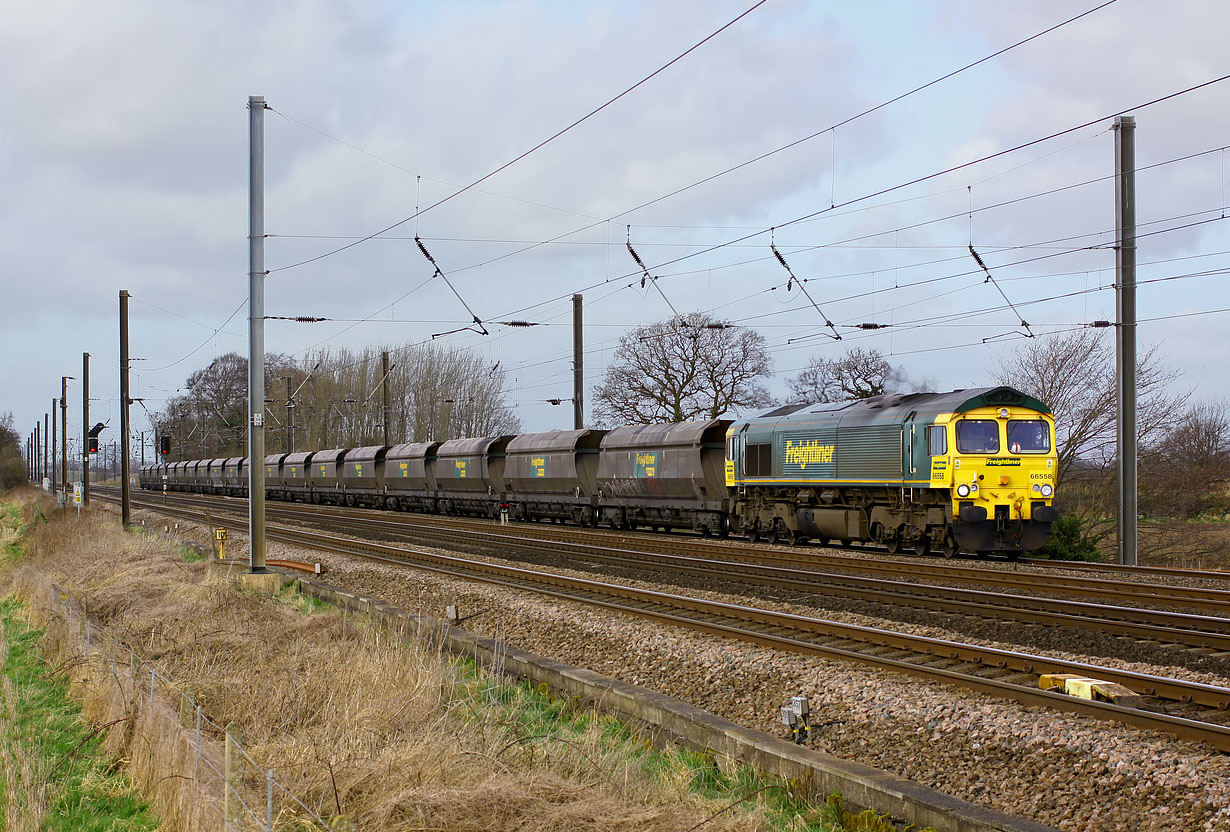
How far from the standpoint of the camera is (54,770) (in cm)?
736

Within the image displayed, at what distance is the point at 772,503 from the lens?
2388cm

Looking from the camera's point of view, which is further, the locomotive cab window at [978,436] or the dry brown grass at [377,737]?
the locomotive cab window at [978,436]

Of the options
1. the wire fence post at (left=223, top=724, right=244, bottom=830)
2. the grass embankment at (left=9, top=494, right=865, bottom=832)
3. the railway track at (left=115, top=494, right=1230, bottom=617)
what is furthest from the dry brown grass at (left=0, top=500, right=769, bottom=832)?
the railway track at (left=115, top=494, right=1230, bottom=617)

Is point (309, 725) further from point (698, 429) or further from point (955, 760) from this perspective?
point (698, 429)

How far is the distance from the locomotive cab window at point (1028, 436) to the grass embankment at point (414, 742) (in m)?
13.1

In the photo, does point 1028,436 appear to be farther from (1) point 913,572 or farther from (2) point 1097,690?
(2) point 1097,690

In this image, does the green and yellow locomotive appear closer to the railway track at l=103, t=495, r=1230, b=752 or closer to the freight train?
the freight train

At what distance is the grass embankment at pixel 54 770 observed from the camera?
21.0 feet

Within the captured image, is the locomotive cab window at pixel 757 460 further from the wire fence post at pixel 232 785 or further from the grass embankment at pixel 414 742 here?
the wire fence post at pixel 232 785

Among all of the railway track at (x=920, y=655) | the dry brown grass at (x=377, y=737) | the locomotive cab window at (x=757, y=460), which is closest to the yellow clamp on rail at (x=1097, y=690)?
the railway track at (x=920, y=655)

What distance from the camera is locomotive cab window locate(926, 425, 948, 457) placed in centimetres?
1884

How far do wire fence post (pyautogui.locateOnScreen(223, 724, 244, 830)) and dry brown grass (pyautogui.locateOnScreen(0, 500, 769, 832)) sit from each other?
41 cm

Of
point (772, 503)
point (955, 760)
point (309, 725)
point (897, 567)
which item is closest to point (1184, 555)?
point (772, 503)

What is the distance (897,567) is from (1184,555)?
1265 cm
